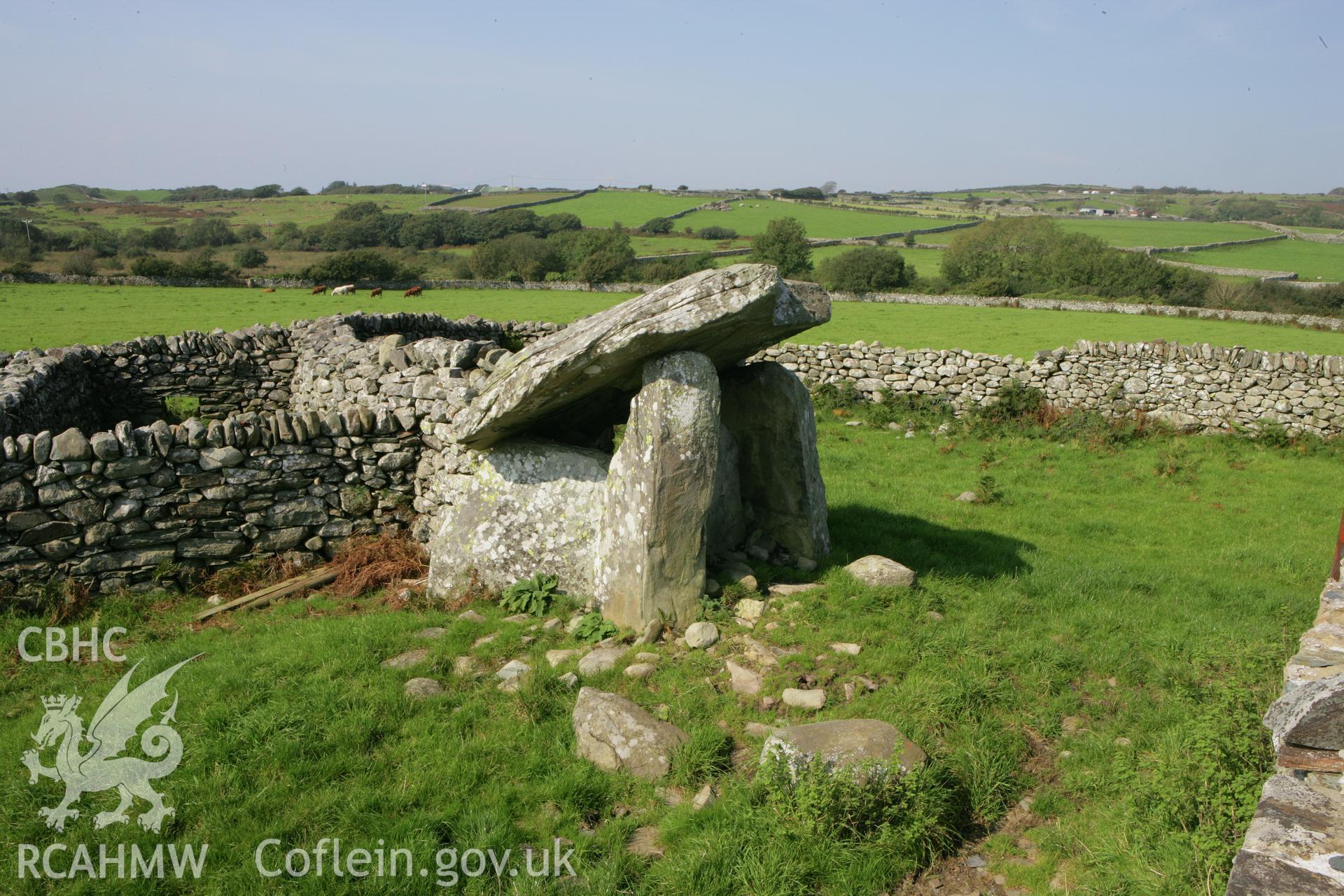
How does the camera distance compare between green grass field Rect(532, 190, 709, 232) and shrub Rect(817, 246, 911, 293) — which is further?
green grass field Rect(532, 190, 709, 232)

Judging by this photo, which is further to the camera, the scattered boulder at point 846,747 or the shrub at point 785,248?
the shrub at point 785,248

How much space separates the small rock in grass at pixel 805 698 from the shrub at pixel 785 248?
2059 inches

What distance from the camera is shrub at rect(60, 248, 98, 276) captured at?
134 ft

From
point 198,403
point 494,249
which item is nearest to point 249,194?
point 494,249

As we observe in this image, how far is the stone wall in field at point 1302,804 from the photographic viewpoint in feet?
8.69

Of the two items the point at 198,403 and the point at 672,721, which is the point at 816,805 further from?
the point at 198,403

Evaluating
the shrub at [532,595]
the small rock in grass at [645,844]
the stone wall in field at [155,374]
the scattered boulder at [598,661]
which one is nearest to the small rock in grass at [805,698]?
the scattered boulder at [598,661]

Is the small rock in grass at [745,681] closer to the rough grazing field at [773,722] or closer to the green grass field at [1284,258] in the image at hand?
the rough grazing field at [773,722]

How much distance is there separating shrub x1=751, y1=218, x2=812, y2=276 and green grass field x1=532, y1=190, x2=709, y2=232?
31024 millimetres

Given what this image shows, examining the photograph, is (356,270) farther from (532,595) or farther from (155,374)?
(532,595)

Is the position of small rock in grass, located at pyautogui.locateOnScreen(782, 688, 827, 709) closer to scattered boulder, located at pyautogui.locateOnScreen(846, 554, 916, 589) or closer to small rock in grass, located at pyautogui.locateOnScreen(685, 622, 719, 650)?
small rock in grass, located at pyautogui.locateOnScreen(685, 622, 719, 650)

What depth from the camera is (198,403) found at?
52.3ft

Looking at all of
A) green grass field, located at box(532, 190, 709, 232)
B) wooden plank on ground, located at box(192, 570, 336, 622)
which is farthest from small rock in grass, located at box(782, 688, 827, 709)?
green grass field, located at box(532, 190, 709, 232)

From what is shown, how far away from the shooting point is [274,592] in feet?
27.8
